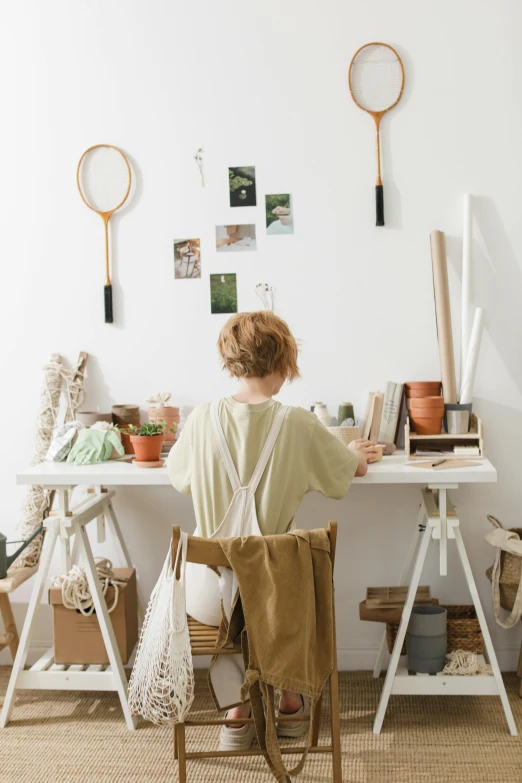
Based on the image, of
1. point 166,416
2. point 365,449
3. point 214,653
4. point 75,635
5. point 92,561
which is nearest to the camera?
point 214,653

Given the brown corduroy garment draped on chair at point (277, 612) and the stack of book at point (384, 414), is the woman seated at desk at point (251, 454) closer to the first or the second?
the brown corduroy garment draped on chair at point (277, 612)

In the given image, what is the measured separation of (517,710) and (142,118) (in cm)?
254

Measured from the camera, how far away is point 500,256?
2.98 m

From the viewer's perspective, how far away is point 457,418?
2.82 metres

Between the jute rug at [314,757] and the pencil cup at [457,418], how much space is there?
97cm

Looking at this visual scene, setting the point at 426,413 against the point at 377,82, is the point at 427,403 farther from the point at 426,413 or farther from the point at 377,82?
the point at 377,82

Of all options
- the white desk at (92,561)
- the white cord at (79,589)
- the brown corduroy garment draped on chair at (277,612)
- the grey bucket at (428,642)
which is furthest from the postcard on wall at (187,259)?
the grey bucket at (428,642)

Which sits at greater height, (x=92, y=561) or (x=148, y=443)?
(x=148, y=443)

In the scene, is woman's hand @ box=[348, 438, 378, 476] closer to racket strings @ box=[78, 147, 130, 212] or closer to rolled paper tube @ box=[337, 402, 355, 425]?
rolled paper tube @ box=[337, 402, 355, 425]

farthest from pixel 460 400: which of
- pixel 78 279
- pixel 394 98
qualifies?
pixel 78 279

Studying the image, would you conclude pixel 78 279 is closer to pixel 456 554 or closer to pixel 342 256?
pixel 342 256

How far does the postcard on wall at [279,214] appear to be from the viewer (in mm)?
3039

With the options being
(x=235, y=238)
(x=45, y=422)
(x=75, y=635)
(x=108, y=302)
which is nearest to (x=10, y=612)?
(x=75, y=635)

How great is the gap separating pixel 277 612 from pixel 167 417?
1148 mm
